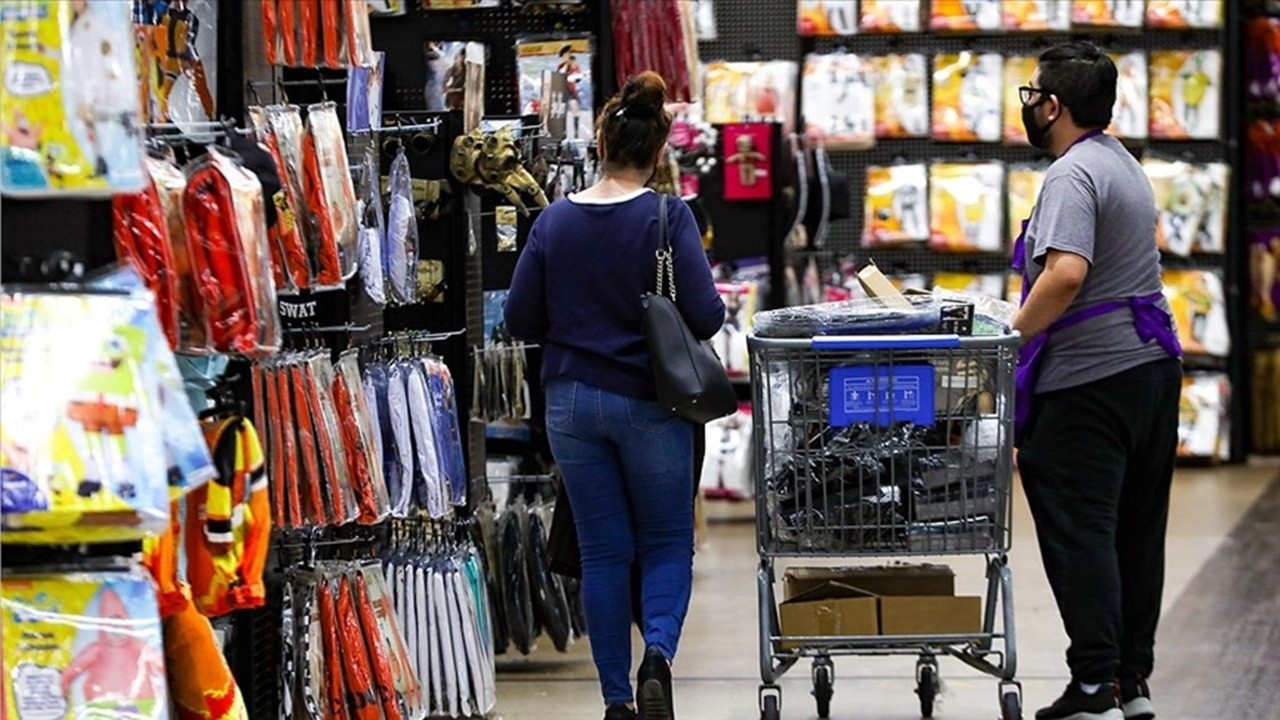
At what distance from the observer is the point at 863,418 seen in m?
5.06

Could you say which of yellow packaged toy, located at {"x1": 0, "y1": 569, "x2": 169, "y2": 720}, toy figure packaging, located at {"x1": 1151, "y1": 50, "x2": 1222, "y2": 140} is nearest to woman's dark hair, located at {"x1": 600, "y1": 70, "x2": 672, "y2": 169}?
yellow packaged toy, located at {"x1": 0, "y1": 569, "x2": 169, "y2": 720}

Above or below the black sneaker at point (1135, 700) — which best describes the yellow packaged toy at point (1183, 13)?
above

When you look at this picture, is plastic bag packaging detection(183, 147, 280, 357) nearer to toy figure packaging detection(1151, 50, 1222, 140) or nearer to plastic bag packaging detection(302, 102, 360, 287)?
plastic bag packaging detection(302, 102, 360, 287)

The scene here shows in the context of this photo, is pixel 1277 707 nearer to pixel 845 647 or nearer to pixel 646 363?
pixel 845 647

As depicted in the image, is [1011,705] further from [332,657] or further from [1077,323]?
[332,657]

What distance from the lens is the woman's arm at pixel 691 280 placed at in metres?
5.33

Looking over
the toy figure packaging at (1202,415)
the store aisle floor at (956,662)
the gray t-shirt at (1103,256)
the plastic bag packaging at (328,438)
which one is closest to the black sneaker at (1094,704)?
the store aisle floor at (956,662)

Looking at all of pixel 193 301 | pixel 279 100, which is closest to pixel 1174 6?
pixel 279 100

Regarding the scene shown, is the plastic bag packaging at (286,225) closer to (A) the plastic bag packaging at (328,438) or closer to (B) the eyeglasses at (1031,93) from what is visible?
(A) the plastic bag packaging at (328,438)

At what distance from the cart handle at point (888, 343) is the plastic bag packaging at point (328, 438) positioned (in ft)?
3.89

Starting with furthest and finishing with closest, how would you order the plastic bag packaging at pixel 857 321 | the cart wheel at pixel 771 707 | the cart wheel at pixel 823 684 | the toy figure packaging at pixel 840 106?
the toy figure packaging at pixel 840 106 → the cart wheel at pixel 823 684 → the cart wheel at pixel 771 707 → the plastic bag packaging at pixel 857 321

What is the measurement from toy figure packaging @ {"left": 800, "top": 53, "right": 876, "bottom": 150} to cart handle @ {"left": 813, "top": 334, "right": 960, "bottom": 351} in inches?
263

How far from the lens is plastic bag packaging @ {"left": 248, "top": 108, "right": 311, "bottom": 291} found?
488cm

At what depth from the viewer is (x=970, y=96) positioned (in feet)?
38.9
